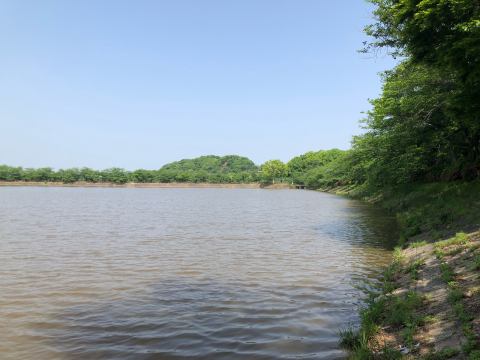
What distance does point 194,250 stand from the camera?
57.2ft

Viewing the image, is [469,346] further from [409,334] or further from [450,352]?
[409,334]

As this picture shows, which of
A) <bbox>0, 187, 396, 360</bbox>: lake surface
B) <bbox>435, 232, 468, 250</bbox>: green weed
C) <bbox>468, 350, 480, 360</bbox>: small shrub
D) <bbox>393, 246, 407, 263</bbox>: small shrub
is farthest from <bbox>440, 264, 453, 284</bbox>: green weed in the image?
<bbox>468, 350, 480, 360</bbox>: small shrub

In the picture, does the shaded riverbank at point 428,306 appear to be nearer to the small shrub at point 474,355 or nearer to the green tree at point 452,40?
the small shrub at point 474,355

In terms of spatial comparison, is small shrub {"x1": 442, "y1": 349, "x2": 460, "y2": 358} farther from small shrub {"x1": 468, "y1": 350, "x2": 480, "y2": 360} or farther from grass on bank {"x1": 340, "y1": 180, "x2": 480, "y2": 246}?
grass on bank {"x1": 340, "y1": 180, "x2": 480, "y2": 246}

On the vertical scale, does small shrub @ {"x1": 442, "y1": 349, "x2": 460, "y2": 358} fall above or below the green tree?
below

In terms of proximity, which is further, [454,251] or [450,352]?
[454,251]

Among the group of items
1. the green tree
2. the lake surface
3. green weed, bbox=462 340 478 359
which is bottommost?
the lake surface

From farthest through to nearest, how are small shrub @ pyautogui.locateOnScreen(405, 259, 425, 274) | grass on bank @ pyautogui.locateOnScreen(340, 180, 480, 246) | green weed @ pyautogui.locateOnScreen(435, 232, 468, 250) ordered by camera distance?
grass on bank @ pyautogui.locateOnScreen(340, 180, 480, 246)
green weed @ pyautogui.locateOnScreen(435, 232, 468, 250)
small shrub @ pyautogui.locateOnScreen(405, 259, 425, 274)

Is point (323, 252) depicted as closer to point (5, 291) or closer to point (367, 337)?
point (367, 337)

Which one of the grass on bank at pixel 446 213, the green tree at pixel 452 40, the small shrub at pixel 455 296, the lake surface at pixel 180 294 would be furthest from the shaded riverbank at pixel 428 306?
the green tree at pixel 452 40

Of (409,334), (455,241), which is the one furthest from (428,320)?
(455,241)

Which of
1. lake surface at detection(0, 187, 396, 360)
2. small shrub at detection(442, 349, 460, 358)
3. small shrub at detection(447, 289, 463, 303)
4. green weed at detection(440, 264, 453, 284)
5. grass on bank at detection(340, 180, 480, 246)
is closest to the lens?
small shrub at detection(442, 349, 460, 358)

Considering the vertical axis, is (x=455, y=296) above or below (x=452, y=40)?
below

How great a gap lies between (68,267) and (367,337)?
40.1 ft
